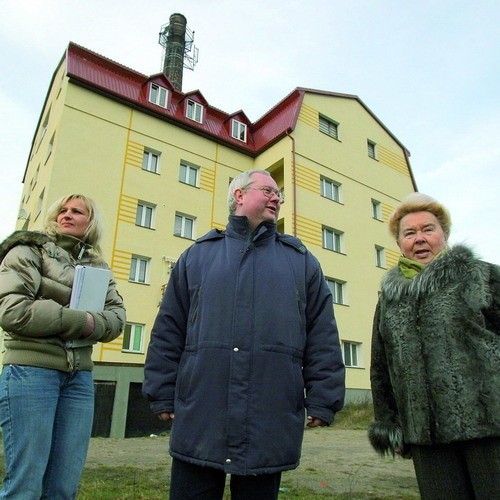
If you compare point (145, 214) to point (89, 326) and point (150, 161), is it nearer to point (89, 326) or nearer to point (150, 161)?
point (150, 161)

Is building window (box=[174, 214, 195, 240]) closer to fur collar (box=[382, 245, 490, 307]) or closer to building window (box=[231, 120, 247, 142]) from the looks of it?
building window (box=[231, 120, 247, 142])

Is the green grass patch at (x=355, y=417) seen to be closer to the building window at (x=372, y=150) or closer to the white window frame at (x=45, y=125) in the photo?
the building window at (x=372, y=150)

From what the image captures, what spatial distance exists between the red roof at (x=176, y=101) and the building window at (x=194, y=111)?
22cm

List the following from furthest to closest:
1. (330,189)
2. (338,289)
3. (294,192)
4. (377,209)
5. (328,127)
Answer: (377,209)
(328,127)
(330,189)
(338,289)
(294,192)

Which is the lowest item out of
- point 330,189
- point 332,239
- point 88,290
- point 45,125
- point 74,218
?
point 88,290

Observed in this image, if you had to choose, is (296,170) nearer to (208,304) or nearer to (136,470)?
(136,470)

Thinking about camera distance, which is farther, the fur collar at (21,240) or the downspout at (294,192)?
the downspout at (294,192)

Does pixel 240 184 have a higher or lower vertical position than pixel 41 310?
higher

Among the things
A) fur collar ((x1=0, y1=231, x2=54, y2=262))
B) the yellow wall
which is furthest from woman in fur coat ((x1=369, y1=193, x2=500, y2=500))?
the yellow wall

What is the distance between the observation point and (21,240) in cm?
268

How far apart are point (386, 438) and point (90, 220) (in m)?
2.29

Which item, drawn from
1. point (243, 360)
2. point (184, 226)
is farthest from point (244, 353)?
point (184, 226)

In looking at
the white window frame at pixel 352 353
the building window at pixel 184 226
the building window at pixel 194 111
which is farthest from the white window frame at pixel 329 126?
the white window frame at pixel 352 353

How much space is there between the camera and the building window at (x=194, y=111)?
20.0 metres
